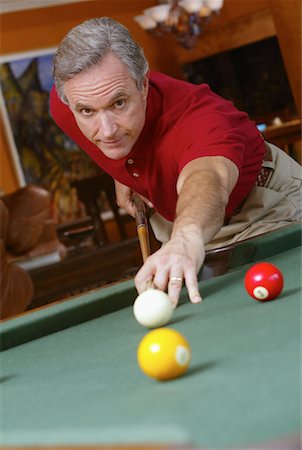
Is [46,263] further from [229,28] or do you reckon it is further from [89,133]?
[229,28]

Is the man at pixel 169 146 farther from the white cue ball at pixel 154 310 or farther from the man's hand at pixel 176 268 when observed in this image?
the white cue ball at pixel 154 310

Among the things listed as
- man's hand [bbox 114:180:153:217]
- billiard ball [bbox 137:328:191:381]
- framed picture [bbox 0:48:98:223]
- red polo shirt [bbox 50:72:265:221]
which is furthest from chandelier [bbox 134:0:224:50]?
billiard ball [bbox 137:328:191:381]

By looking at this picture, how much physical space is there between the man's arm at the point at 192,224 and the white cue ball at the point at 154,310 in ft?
0.46

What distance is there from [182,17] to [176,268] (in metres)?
6.01

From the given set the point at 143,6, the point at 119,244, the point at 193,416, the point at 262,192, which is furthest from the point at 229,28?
the point at 193,416

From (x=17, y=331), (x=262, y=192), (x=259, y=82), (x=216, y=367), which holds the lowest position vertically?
(x=259, y=82)

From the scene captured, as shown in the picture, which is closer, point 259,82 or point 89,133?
point 89,133

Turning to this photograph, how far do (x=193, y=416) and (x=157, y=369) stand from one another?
0.21 meters

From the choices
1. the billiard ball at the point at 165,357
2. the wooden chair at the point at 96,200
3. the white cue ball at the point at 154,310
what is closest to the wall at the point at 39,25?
the wooden chair at the point at 96,200

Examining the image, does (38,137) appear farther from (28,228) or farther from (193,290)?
(193,290)

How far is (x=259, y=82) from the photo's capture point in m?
8.95

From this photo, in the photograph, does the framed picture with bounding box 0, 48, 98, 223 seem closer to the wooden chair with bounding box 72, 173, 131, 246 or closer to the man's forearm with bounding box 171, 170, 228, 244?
the wooden chair with bounding box 72, 173, 131, 246

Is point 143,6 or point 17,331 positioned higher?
point 17,331

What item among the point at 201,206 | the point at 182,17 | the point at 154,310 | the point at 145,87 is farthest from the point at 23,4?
the point at 154,310
